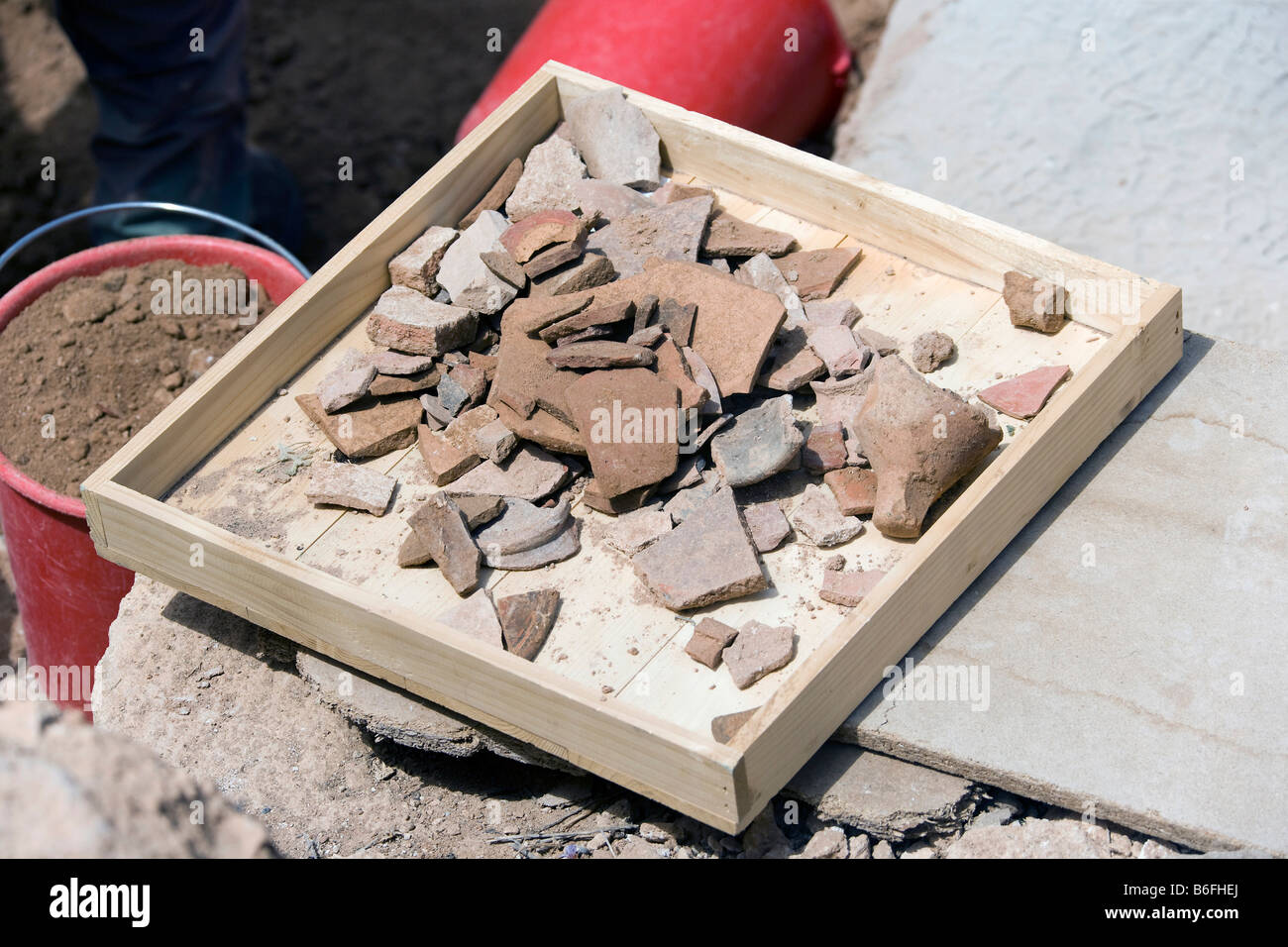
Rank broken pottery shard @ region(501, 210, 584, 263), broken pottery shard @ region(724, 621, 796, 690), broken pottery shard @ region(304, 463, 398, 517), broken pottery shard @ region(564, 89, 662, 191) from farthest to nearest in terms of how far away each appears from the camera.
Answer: broken pottery shard @ region(564, 89, 662, 191), broken pottery shard @ region(501, 210, 584, 263), broken pottery shard @ region(304, 463, 398, 517), broken pottery shard @ region(724, 621, 796, 690)

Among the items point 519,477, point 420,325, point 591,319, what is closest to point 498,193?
point 420,325

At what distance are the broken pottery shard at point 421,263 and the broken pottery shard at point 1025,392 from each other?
1.42 meters

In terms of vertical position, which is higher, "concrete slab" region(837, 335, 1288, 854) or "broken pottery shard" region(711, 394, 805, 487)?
"broken pottery shard" region(711, 394, 805, 487)

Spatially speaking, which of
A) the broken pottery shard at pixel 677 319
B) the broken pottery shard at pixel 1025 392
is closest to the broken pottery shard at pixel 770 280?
the broken pottery shard at pixel 677 319

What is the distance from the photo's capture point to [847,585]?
2.80 metres

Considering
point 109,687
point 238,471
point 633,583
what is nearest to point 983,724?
point 633,583

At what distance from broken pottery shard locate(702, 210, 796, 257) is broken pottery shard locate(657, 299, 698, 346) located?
34 centimetres

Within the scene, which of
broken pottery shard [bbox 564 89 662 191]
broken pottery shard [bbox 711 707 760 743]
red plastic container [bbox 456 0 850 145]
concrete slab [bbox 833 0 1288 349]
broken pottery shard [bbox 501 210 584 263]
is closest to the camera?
broken pottery shard [bbox 711 707 760 743]

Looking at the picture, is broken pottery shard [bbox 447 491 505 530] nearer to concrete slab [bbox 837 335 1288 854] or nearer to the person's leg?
concrete slab [bbox 837 335 1288 854]

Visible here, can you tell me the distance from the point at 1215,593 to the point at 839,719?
3.07 feet

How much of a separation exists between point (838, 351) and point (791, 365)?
0.12 meters

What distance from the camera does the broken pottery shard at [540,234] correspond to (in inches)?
132

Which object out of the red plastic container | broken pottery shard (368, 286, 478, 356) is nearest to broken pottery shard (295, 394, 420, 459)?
broken pottery shard (368, 286, 478, 356)

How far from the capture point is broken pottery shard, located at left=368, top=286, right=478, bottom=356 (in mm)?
3230
